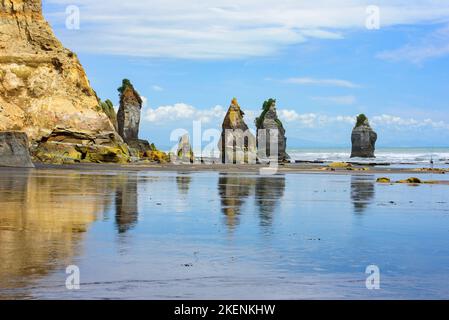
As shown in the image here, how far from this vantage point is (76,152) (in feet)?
241

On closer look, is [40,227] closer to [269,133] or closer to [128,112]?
[128,112]

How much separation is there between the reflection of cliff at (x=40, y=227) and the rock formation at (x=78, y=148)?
4257cm

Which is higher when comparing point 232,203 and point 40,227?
point 40,227

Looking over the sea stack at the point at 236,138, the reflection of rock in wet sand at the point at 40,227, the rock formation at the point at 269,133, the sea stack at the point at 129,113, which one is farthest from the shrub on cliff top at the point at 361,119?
the reflection of rock in wet sand at the point at 40,227

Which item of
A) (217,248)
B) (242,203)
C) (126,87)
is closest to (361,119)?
(126,87)

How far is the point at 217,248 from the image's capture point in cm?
1395

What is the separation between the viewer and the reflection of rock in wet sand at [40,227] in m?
11.1

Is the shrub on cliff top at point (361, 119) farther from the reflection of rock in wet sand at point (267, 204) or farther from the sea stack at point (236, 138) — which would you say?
the reflection of rock in wet sand at point (267, 204)

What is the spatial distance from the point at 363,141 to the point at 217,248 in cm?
15720

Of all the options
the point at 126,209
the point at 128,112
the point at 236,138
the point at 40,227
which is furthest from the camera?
the point at 128,112

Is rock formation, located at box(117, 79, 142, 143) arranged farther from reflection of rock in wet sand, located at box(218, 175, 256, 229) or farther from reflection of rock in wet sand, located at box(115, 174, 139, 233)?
reflection of rock in wet sand, located at box(115, 174, 139, 233)

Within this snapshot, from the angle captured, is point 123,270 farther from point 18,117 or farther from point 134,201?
point 18,117

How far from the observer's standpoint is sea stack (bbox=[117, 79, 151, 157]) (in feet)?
427
